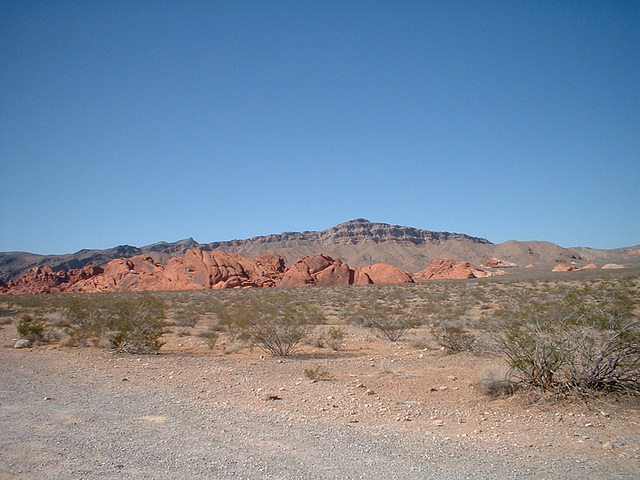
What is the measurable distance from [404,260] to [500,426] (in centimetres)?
11374

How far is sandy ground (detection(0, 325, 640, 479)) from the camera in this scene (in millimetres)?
4871

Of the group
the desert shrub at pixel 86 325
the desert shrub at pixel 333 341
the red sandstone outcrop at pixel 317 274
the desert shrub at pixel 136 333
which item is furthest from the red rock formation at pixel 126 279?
the desert shrub at pixel 333 341

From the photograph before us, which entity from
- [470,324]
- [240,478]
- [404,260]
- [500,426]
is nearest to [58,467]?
[240,478]

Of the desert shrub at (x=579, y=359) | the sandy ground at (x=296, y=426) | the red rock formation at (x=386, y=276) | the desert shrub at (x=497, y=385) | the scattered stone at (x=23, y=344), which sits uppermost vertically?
the red rock formation at (x=386, y=276)

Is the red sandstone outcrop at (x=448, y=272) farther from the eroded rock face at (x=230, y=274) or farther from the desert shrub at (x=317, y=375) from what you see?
the desert shrub at (x=317, y=375)

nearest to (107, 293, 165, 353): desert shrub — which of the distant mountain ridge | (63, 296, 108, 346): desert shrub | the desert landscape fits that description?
(63, 296, 108, 346): desert shrub

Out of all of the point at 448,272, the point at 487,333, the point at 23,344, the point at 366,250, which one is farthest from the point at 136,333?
the point at 366,250

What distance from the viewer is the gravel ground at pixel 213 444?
4746mm

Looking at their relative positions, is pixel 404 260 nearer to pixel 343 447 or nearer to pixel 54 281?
pixel 54 281

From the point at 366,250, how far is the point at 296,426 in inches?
4778

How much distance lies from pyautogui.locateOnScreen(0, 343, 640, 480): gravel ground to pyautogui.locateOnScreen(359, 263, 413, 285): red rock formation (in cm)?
5075

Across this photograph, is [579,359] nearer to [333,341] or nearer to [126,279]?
[333,341]

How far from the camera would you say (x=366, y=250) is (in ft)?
417

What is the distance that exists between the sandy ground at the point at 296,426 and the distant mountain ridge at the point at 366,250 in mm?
93529
